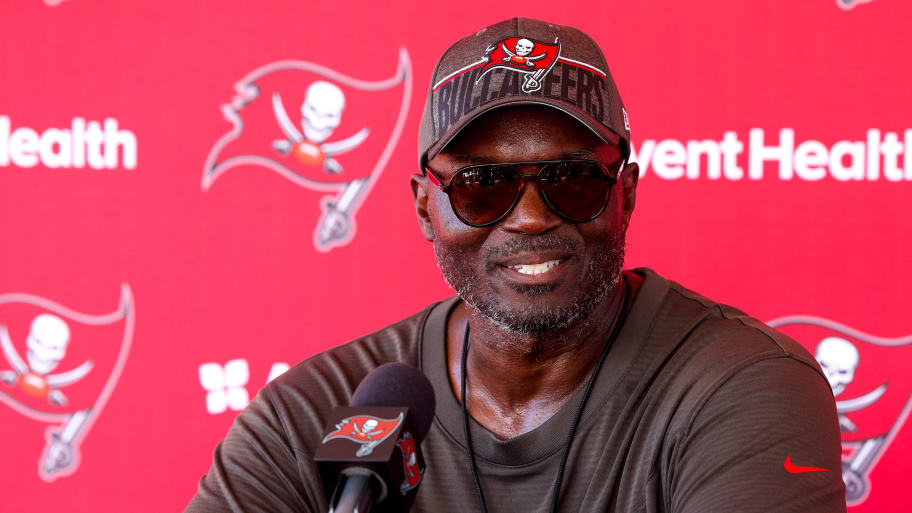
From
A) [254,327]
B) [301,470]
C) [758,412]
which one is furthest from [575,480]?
[254,327]

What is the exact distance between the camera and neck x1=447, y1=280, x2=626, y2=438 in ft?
4.51

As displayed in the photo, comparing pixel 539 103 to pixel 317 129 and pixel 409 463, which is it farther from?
pixel 317 129

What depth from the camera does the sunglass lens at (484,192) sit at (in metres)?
1.27

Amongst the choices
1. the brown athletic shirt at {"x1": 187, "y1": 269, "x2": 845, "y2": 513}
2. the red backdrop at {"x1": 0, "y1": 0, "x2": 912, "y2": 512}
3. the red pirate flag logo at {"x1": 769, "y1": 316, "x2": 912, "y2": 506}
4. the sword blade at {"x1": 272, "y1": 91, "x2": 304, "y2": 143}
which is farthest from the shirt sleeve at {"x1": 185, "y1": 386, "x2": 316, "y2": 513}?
the red pirate flag logo at {"x1": 769, "y1": 316, "x2": 912, "y2": 506}

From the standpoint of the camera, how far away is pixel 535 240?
1.28 metres

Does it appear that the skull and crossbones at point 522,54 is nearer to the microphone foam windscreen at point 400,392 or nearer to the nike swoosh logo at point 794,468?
the microphone foam windscreen at point 400,392

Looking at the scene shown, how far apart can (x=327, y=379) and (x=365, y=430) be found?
27.6 inches

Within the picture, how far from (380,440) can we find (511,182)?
565 millimetres

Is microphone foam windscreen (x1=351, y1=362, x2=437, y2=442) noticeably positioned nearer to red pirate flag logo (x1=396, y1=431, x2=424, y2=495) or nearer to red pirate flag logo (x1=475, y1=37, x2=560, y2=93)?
red pirate flag logo (x1=396, y1=431, x2=424, y2=495)

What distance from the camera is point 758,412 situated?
1.12 metres

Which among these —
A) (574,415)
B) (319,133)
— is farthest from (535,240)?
(319,133)

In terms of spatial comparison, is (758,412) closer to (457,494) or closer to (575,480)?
(575,480)

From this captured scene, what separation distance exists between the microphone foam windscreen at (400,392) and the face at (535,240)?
34 centimetres

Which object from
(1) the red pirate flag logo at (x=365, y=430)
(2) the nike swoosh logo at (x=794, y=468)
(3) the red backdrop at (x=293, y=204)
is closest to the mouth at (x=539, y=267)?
(2) the nike swoosh logo at (x=794, y=468)
